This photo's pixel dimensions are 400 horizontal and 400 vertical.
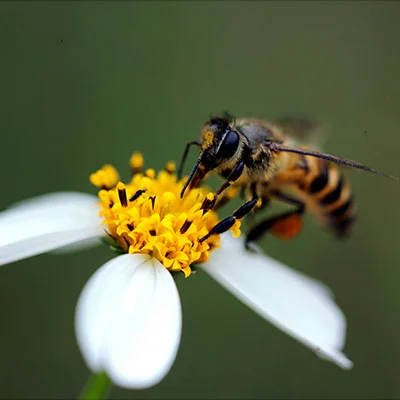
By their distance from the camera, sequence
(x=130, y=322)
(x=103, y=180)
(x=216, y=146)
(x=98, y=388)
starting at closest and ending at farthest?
1. (x=130, y=322)
2. (x=98, y=388)
3. (x=216, y=146)
4. (x=103, y=180)

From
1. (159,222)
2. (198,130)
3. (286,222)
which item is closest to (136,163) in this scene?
(159,222)

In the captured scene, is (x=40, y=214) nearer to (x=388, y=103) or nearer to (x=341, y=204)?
(x=341, y=204)

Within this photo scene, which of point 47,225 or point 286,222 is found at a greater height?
point 47,225

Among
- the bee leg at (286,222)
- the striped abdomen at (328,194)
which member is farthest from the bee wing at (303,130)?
the bee leg at (286,222)

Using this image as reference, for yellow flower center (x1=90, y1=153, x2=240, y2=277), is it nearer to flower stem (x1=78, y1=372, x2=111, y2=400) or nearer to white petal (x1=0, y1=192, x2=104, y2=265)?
white petal (x1=0, y1=192, x2=104, y2=265)

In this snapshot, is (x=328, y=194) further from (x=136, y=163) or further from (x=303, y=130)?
(x=136, y=163)

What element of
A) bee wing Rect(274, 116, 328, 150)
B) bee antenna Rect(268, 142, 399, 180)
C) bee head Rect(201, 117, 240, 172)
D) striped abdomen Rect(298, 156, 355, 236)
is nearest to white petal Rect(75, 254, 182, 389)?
bee head Rect(201, 117, 240, 172)
